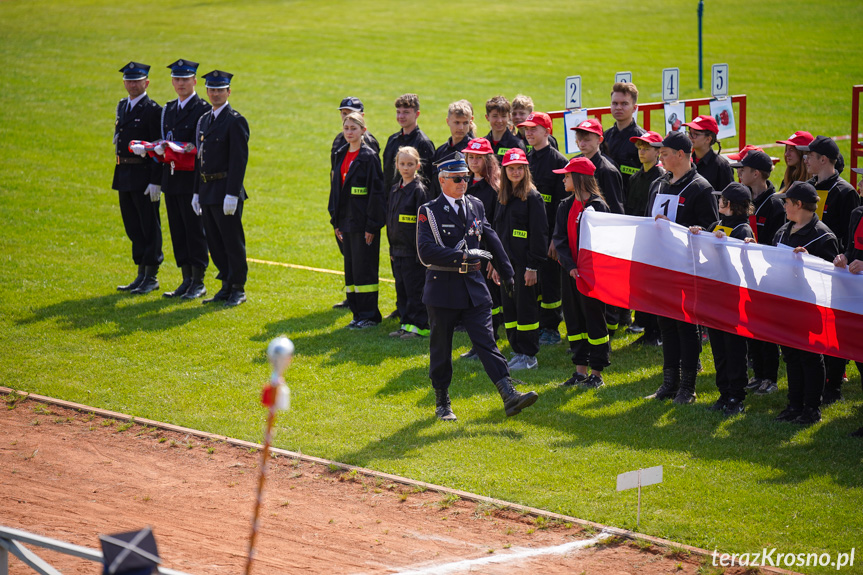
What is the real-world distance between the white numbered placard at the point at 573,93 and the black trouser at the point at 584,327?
4.53 m

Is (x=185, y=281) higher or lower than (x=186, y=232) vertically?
lower

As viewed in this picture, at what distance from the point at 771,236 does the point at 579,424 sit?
288 cm

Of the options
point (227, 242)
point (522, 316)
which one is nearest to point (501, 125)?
point (522, 316)

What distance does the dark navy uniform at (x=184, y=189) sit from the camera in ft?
42.4

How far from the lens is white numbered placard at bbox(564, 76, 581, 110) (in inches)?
528

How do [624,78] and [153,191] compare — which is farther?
[153,191]

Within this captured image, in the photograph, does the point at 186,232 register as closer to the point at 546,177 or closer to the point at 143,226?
the point at 143,226

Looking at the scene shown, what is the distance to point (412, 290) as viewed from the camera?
11453mm

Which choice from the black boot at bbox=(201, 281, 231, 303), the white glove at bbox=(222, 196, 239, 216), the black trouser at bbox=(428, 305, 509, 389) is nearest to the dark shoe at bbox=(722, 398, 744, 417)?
the black trouser at bbox=(428, 305, 509, 389)

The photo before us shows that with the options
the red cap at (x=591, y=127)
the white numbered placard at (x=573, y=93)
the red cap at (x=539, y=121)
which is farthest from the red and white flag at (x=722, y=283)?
the white numbered placard at (x=573, y=93)

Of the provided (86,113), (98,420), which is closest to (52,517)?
(98,420)

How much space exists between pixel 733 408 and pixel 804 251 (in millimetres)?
1616

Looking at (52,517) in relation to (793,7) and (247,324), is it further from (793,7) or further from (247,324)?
(793,7)

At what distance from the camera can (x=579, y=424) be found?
860cm
